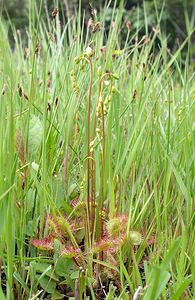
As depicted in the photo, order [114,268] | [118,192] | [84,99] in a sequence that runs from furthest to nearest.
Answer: [84,99] → [118,192] → [114,268]

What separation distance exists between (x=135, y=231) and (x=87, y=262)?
9 centimetres

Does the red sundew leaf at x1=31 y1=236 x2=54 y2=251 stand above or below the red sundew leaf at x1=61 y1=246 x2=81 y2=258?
above

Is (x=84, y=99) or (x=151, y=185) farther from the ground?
(x=84, y=99)

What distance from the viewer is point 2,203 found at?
65 centimetres

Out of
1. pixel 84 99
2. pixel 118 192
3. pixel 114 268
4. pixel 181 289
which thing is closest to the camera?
pixel 181 289

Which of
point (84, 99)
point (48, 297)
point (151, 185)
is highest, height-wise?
point (84, 99)

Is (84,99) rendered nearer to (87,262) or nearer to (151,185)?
(151,185)

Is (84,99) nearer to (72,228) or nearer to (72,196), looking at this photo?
(72,196)

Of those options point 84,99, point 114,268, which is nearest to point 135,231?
point 114,268

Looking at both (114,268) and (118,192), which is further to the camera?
(118,192)

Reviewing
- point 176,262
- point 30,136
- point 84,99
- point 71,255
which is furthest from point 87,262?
point 84,99

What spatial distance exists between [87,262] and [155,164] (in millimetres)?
216

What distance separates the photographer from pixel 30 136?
911 mm

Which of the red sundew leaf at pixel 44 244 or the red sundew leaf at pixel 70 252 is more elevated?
the red sundew leaf at pixel 44 244
